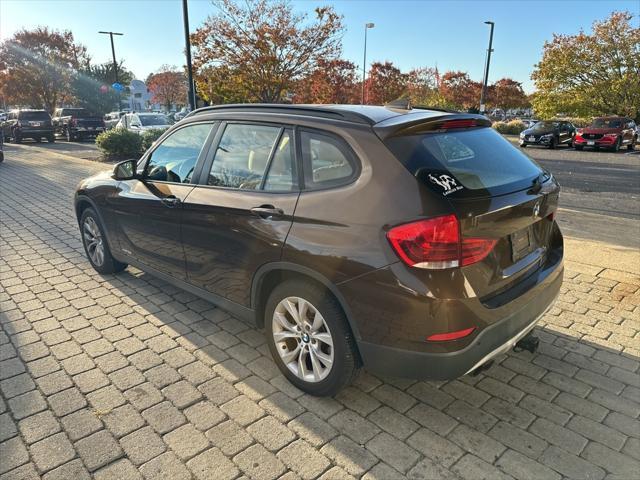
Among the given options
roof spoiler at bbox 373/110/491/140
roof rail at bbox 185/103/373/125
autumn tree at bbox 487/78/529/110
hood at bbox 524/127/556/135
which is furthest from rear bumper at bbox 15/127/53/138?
autumn tree at bbox 487/78/529/110

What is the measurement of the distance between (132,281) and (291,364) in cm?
259

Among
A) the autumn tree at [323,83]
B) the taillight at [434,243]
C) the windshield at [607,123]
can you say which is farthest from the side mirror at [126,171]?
the windshield at [607,123]

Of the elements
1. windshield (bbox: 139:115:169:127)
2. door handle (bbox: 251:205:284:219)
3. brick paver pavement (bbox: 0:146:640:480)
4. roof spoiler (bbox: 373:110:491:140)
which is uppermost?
roof spoiler (bbox: 373:110:491:140)

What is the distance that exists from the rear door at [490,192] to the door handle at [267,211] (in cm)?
79

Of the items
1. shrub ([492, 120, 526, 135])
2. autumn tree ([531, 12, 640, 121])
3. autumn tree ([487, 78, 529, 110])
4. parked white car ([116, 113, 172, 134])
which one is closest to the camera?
parked white car ([116, 113, 172, 134])

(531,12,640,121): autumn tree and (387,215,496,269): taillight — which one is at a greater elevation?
(531,12,640,121): autumn tree

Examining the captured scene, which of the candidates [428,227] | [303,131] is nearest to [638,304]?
[428,227]

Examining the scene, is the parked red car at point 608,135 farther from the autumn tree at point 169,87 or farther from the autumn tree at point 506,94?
the autumn tree at point 169,87

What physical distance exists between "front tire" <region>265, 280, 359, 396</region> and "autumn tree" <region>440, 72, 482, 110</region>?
1922 inches

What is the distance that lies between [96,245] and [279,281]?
→ 9.68 ft

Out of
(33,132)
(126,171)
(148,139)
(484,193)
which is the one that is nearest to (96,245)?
(126,171)

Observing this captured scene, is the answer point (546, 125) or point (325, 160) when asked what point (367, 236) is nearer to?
point (325, 160)

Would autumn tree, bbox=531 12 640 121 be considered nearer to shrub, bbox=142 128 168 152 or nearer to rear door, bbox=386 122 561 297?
shrub, bbox=142 128 168 152

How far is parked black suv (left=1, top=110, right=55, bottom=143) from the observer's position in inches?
945
